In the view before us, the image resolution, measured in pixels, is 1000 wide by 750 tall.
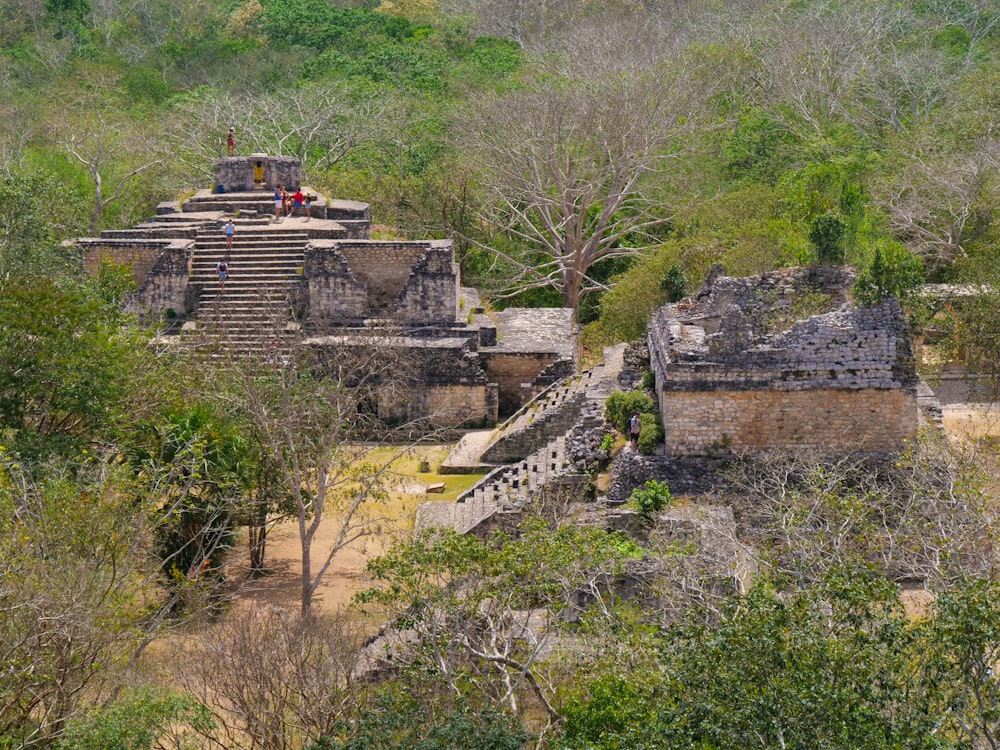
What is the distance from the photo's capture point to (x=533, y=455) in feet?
71.4

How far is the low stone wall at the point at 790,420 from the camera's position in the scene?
18.1 m

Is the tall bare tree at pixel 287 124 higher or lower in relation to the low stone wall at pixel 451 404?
higher

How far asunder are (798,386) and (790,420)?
452mm

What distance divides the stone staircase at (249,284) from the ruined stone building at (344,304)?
0.09 ft

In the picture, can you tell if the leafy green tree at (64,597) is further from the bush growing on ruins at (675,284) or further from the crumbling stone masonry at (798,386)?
the bush growing on ruins at (675,284)

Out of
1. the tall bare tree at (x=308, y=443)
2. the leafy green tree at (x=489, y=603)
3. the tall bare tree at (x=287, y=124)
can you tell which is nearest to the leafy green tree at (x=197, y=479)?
the tall bare tree at (x=308, y=443)

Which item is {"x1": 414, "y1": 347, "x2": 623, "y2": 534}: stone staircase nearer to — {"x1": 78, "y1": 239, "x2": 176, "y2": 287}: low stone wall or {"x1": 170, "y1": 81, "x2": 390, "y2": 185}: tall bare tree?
{"x1": 78, "y1": 239, "x2": 176, "y2": 287}: low stone wall

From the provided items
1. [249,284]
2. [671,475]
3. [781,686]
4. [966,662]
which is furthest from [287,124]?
[966,662]

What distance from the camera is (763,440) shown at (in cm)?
1831

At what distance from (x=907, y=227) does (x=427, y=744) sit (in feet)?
68.8

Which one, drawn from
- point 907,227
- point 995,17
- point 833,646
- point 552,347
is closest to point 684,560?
point 833,646

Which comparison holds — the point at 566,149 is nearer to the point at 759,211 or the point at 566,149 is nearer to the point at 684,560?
the point at 759,211

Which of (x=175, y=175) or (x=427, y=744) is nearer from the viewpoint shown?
(x=427, y=744)

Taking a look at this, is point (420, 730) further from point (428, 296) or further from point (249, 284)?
point (249, 284)
